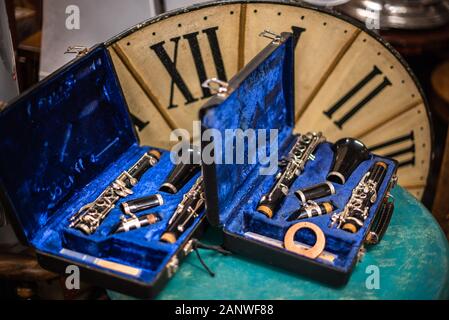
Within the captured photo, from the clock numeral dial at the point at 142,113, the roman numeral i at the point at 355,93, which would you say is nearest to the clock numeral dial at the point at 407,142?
the roman numeral i at the point at 355,93

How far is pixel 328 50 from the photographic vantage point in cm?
284

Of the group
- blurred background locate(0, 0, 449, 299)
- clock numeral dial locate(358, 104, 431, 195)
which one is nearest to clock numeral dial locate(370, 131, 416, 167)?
clock numeral dial locate(358, 104, 431, 195)

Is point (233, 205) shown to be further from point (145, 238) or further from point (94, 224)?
point (94, 224)

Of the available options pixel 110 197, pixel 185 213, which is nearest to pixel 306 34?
pixel 185 213

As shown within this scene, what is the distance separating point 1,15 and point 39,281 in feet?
4.47

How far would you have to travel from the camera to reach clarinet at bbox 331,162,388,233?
2217 mm

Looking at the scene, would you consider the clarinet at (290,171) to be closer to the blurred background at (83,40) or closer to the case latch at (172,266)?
the case latch at (172,266)

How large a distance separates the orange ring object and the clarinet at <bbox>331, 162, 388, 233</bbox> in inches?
3.9

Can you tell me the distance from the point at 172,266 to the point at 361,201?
34.7 inches

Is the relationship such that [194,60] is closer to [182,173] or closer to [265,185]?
[182,173]

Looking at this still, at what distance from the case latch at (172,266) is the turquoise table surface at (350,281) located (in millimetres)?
92

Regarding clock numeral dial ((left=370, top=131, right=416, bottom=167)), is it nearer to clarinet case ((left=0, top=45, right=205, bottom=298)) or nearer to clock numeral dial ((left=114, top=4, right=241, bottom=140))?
clock numeral dial ((left=114, top=4, right=241, bottom=140))

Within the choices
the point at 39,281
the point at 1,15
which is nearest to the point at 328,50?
the point at 1,15

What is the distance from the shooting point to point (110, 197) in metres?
2.39
